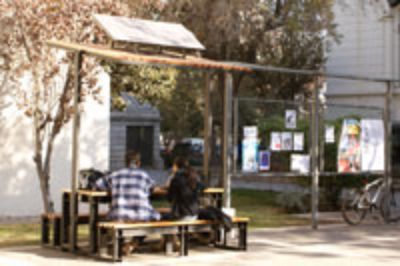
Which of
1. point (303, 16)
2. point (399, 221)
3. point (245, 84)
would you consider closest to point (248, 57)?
point (303, 16)

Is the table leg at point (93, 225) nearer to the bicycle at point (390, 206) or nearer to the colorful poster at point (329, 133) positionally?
the colorful poster at point (329, 133)

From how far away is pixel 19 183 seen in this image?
16859mm

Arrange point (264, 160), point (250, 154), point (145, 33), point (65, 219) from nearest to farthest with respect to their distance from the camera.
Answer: point (65, 219) → point (145, 33) → point (250, 154) → point (264, 160)

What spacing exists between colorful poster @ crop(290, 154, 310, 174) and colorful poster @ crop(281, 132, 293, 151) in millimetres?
202

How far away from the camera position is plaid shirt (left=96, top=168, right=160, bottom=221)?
10914 millimetres

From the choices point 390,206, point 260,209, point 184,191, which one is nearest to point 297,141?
point 390,206

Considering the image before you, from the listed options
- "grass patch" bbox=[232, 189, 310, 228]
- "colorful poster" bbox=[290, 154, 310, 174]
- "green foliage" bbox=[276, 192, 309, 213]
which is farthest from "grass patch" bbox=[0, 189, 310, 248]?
"colorful poster" bbox=[290, 154, 310, 174]

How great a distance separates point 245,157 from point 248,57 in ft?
48.0

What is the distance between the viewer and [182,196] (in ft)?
37.0

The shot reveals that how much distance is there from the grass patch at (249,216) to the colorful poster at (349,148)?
1.45m

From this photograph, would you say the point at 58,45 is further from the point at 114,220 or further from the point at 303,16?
the point at 303,16

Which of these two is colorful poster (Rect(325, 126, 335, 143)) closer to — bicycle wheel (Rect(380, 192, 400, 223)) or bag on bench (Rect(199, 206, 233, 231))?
bicycle wheel (Rect(380, 192, 400, 223))

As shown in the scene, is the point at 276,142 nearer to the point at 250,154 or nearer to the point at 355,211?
the point at 250,154

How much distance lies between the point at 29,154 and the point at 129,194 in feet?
21.5
